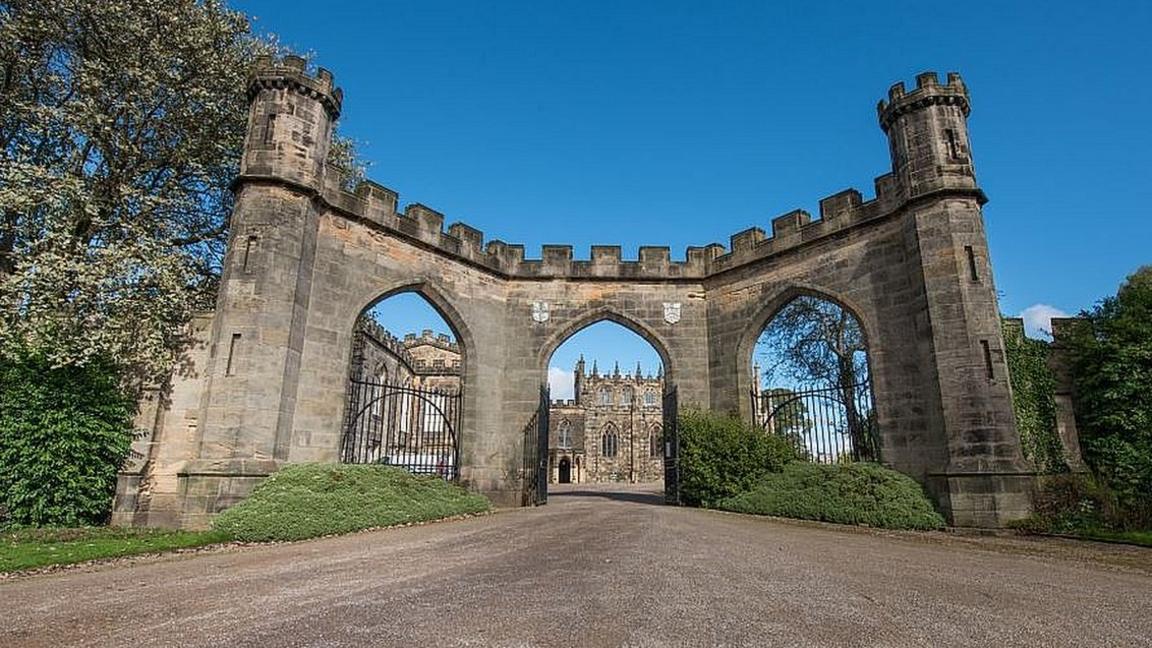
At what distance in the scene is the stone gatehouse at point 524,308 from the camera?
10.2 meters

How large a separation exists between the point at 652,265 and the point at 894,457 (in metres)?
7.38

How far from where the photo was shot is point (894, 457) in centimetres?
1171

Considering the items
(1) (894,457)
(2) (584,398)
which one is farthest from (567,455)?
(1) (894,457)

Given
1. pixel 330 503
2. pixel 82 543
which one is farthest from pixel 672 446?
pixel 82 543

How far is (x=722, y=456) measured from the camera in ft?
40.9

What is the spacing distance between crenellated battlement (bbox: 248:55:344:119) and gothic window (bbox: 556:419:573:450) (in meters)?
42.2

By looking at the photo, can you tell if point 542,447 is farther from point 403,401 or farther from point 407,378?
point 407,378

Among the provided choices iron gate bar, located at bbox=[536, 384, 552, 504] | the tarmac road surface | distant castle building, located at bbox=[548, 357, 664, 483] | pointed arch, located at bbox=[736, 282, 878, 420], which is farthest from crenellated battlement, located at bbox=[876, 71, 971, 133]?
distant castle building, located at bbox=[548, 357, 664, 483]

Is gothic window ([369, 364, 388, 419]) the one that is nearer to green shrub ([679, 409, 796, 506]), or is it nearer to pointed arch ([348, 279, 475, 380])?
pointed arch ([348, 279, 475, 380])

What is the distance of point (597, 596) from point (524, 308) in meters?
12.2

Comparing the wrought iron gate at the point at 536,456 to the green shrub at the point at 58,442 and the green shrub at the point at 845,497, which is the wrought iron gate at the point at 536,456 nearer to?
the green shrub at the point at 845,497

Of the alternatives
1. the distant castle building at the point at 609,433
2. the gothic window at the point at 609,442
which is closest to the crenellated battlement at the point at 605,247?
the distant castle building at the point at 609,433

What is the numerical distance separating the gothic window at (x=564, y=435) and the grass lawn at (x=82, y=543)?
43.1 meters

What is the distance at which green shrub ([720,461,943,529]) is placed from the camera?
392 inches
